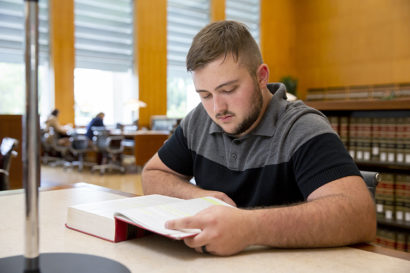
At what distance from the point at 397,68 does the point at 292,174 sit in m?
11.1

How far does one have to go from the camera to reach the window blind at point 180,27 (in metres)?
11.2

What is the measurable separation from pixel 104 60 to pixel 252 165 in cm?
962

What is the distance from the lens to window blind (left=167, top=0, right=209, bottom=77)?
36.9 ft

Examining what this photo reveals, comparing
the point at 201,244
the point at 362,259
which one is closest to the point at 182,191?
the point at 201,244

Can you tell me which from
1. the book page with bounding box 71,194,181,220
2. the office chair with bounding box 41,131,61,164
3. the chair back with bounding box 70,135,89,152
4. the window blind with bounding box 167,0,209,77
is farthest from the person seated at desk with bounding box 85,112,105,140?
the book page with bounding box 71,194,181,220

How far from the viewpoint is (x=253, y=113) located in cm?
127

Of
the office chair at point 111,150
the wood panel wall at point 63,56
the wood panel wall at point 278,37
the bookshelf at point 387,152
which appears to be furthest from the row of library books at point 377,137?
the wood panel wall at point 278,37

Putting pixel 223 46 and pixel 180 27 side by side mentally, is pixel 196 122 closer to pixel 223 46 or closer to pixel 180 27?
pixel 223 46

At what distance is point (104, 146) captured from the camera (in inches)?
283

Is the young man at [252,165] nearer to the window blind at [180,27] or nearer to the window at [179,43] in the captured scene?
the window at [179,43]

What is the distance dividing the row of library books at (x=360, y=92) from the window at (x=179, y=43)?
405cm

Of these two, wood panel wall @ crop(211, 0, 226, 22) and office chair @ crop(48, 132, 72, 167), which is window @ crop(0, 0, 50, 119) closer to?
office chair @ crop(48, 132, 72, 167)

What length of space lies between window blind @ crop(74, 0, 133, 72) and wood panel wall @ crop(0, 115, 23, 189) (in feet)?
20.2

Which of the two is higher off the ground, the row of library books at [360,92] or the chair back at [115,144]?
the row of library books at [360,92]
